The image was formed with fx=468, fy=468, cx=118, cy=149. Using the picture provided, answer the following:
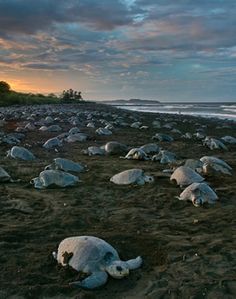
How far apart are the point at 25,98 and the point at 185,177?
53377mm

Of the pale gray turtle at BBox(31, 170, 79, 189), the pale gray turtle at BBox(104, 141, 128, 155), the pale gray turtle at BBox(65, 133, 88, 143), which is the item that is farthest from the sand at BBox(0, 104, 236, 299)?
the pale gray turtle at BBox(65, 133, 88, 143)

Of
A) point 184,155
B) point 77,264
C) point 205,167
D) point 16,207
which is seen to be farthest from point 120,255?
point 184,155

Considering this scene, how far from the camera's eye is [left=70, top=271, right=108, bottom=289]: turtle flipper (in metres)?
4.46

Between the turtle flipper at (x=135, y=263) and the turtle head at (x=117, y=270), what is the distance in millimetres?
113

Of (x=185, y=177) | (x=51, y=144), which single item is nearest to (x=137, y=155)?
(x=185, y=177)

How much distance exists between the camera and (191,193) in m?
7.61

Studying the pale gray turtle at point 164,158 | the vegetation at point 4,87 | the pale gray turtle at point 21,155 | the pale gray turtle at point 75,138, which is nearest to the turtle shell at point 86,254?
the pale gray turtle at point 164,158

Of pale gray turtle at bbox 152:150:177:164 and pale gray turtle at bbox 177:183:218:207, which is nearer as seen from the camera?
pale gray turtle at bbox 177:183:218:207

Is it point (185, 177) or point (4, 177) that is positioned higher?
point (185, 177)

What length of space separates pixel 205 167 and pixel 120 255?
16.9ft

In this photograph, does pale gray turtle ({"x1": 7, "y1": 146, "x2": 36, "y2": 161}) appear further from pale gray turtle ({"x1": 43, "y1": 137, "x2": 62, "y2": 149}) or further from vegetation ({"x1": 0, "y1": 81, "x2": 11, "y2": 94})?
vegetation ({"x1": 0, "y1": 81, "x2": 11, "y2": 94})

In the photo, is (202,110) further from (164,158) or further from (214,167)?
(214,167)

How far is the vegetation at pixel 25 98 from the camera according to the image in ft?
182

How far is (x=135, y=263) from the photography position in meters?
4.92
